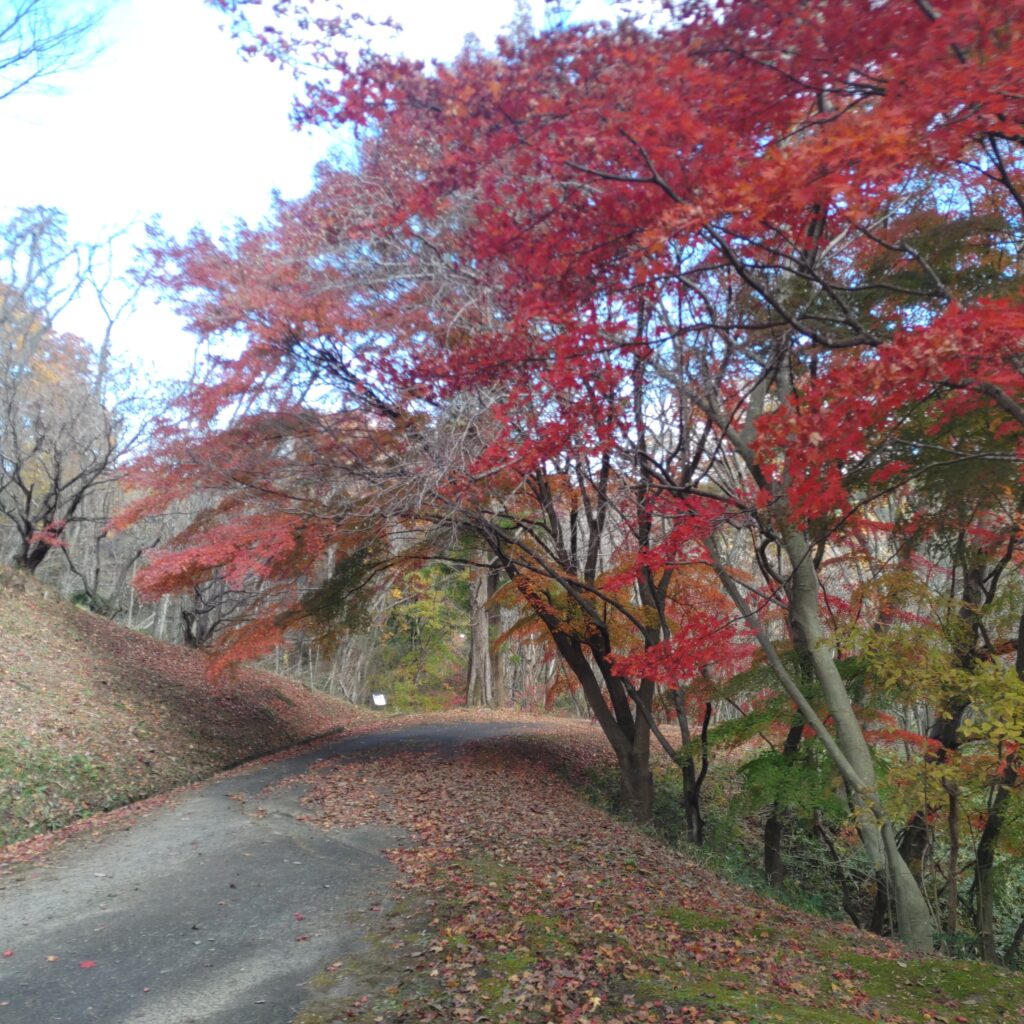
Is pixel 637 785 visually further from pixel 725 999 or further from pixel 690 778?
pixel 725 999

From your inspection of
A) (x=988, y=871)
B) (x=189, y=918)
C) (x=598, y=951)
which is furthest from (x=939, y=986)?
(x=189, y=918)

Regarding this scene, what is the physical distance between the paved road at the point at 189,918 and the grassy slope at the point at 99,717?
1.21m

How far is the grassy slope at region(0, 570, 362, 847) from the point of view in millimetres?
7977

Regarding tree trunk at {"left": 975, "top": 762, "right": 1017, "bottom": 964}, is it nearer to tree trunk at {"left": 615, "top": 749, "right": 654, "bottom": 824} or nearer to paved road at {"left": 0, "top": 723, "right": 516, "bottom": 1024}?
tree trunk at {"left": 615, "top": 749, "right": 654, "bottom": 824}

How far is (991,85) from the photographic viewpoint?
11.7ft

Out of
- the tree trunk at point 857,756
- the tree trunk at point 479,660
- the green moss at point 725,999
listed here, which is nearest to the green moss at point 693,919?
the green moss at point 725,999

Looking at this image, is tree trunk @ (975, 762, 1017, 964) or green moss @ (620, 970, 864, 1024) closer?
green moss @ (620, 970, 864, 1024)

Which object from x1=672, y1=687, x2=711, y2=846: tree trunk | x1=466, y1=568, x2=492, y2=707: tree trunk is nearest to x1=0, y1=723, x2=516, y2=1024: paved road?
→ x1=672, y1=687, x2=711, y2=846: tree trunk

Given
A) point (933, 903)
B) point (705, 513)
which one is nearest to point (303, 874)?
point (705, 513)

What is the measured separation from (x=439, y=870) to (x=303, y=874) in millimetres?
1150

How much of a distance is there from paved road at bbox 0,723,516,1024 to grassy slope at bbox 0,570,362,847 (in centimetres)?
121

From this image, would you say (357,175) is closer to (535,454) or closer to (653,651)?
(535,454)

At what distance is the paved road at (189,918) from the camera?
3.94 metres

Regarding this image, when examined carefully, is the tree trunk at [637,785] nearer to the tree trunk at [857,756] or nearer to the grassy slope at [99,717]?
A: the tree trunk at [857,756]
